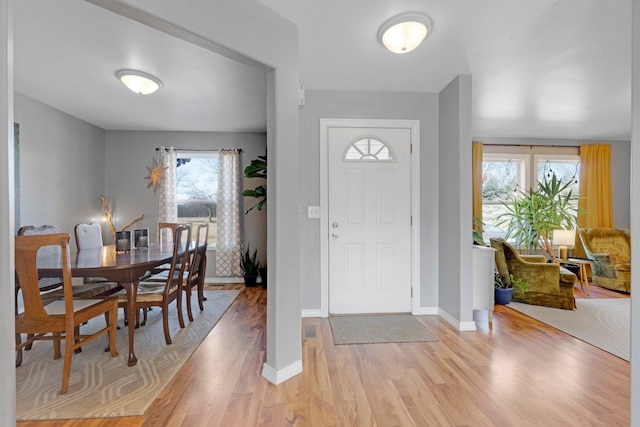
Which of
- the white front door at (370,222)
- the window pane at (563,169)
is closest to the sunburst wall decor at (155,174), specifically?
the white front door at (370,222)

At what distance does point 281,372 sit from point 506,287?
291 cm

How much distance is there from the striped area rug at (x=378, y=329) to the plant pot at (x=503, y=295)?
46.2 inches

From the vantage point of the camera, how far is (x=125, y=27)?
204 cm

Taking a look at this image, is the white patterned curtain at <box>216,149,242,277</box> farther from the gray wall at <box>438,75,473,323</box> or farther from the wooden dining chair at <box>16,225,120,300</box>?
the gray wall at <box>438,75,473,323</box>

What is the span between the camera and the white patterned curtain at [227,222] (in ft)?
15.0

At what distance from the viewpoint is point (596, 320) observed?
2904 millimetres

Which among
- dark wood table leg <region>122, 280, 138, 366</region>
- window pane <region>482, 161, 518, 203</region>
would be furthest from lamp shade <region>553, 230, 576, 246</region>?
dark wood table leg <region>122, 280, 138, 366</region>

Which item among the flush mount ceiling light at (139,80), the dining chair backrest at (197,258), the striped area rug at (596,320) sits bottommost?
the striped area rug at (596,320)

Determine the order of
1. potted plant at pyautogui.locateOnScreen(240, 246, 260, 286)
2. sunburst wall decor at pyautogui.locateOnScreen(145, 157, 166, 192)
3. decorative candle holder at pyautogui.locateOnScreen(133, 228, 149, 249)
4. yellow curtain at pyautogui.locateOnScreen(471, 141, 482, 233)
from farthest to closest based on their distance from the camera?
yellow curtain at pyautogui.locateOnScreen(471, 141, 482, 233) → sunburst wall decor at pyautogui.locateOnScreen(145, 157, 166, 192) → potted plant at pyautogui.locateOnScreen(240, 246, 260, 286) → decorative candle holder at pyautogui.locateOnScreen(133, 228, 149, 249)

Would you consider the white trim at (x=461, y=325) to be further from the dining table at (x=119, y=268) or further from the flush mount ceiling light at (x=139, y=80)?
the flush mount ceiling light at (x=139, y=80)

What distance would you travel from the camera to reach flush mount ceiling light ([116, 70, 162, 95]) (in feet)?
8.73

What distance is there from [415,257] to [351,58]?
6.67 feet

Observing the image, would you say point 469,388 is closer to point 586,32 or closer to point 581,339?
point 581,339

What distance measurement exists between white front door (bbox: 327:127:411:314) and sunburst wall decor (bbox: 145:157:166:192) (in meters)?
3.00
